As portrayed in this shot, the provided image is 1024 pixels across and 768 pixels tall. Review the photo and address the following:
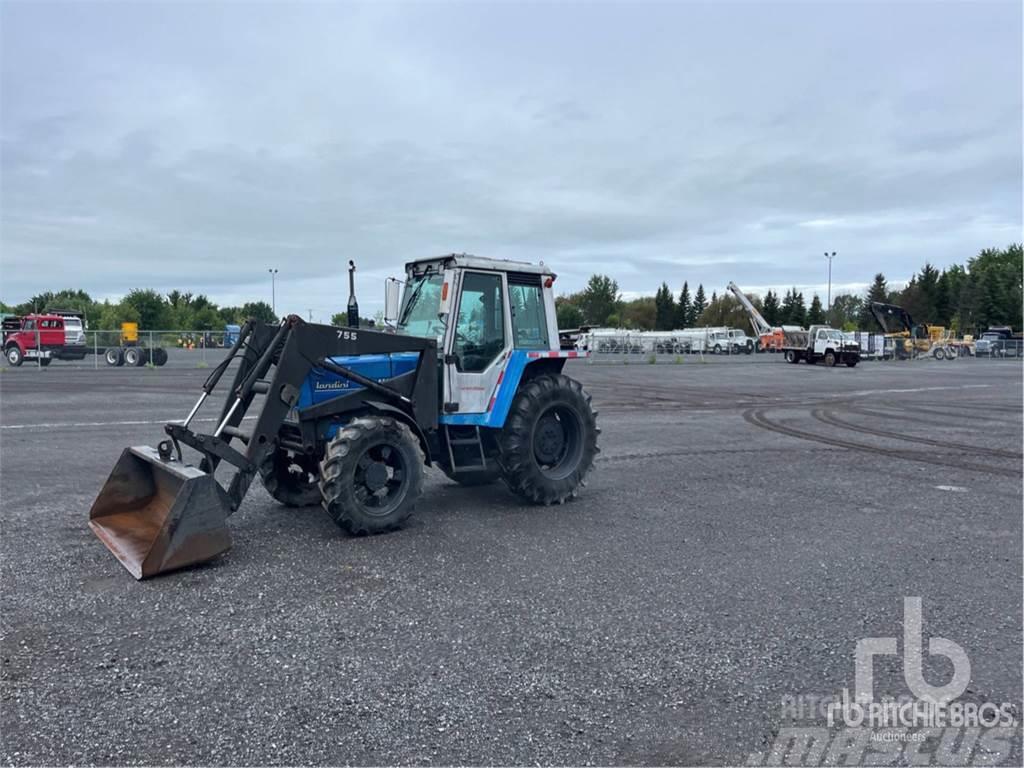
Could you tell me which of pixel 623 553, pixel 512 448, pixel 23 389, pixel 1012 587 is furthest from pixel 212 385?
pixel 23 389

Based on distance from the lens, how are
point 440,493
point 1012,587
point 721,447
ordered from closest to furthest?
point 1012,587 → point 440,493 → point 721,447

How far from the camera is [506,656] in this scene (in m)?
4.40

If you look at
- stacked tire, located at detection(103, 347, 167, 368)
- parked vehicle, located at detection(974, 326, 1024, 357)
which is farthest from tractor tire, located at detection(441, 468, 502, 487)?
parked vehicle, located at detection(974, 326, 1024, 357)

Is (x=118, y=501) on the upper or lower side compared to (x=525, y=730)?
upper

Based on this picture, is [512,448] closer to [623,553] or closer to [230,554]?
[623,553]

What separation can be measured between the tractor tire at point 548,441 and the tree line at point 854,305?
67.9 metres

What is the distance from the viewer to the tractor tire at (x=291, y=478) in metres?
7.63

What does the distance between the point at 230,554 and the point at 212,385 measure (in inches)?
61.2

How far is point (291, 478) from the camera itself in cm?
773

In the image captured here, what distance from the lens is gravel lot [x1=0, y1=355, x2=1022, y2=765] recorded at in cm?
360

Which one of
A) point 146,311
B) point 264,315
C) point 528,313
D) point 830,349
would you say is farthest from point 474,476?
point 146,311

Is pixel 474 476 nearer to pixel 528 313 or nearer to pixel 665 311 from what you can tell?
pixel 528 313

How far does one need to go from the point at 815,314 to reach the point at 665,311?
2118cm

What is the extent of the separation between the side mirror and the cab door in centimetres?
69
